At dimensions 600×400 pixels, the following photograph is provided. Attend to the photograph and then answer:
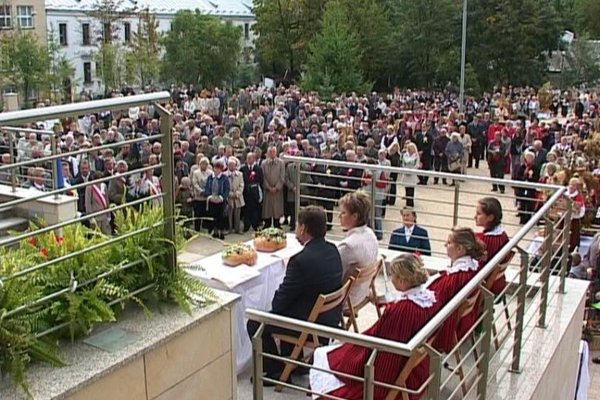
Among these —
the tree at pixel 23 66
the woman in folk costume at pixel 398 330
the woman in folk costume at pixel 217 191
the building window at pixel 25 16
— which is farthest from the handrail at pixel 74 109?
the building window at pixel 25 16

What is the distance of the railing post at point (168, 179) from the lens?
3684 millimetres

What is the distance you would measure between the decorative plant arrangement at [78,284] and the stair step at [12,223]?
432 centimetres

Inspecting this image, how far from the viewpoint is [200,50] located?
4762 cm

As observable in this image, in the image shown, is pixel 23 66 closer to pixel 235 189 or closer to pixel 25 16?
pixel 25 16

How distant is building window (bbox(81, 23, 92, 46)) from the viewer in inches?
2045

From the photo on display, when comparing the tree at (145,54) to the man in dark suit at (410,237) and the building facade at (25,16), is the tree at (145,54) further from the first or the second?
the man in dark suit at (410,237)

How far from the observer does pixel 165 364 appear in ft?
11.5

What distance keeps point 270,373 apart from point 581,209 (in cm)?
718

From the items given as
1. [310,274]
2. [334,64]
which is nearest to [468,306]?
[310,274]

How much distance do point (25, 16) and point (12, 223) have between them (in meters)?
45.3

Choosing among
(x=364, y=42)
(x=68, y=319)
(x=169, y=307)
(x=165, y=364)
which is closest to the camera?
(x=68, y=319)

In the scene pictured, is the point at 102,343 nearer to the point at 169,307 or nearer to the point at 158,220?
the point at 169,307

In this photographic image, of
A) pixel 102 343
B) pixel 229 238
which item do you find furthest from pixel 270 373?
pixel 229 238

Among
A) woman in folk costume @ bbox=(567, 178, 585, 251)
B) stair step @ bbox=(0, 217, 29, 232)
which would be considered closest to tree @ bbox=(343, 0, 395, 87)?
woman in folk costume @ bbox=(567, 178, 585, 251)
